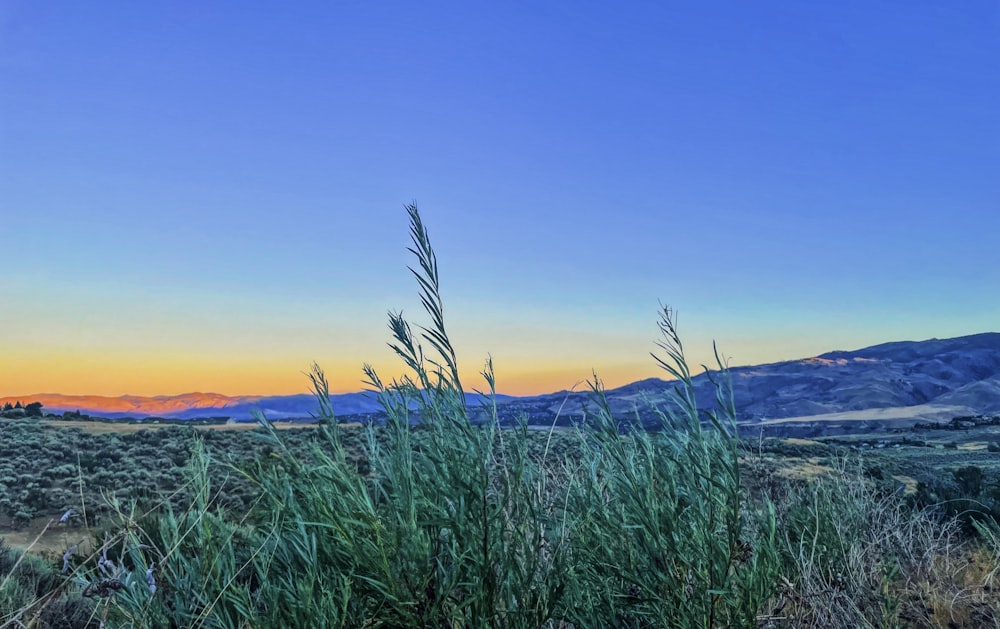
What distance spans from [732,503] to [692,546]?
0.26 meters

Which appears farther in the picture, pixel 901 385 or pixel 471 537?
pixel 901 385

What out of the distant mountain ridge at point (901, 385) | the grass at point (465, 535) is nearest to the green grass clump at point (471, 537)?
the grass at point (465, 535)

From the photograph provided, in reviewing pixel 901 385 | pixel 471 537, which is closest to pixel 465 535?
pixel 471 537

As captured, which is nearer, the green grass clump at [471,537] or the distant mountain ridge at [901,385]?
the green grass clump at [471,537]

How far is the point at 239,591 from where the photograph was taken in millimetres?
2680

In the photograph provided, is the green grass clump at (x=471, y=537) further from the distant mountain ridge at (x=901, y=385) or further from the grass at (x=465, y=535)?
the distant mountain ridge at (x=901, y=385)

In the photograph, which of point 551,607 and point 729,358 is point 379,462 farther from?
point 729,358

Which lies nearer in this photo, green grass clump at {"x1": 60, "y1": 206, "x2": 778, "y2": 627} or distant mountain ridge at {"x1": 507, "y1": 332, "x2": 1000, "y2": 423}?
green grass clump at {"x1": 60, "y1": 206, "x2": 778, "y2": 627}

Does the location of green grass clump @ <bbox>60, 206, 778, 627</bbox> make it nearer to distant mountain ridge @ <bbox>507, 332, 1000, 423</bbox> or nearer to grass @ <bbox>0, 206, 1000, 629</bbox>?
grass @ <bbox>0, 206, 1000, 629</bbox>

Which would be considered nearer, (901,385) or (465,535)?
(465,535)

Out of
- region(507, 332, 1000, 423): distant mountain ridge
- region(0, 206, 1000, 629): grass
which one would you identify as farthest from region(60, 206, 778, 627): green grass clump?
region(507, 332, 1000, 423): distant mountain ridge

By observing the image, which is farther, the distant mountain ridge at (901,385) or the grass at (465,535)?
the distant mountain ridge at (901,385)

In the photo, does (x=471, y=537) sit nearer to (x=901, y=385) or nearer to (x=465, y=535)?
(x=465, y=535)

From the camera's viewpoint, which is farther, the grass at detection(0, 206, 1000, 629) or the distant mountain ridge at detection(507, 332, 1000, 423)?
the distant mountain ridge at detection(507, 332, 1000, 423)
